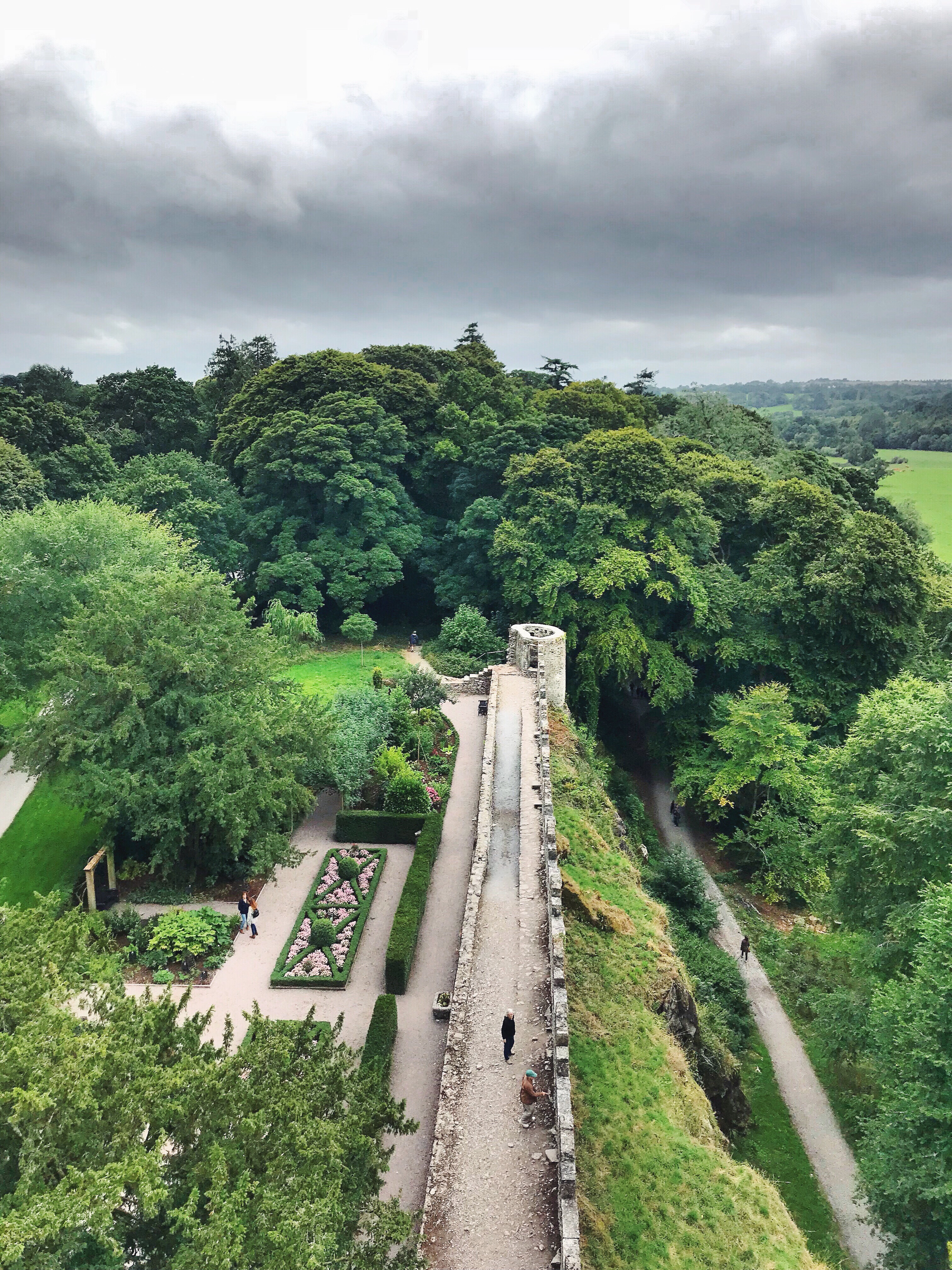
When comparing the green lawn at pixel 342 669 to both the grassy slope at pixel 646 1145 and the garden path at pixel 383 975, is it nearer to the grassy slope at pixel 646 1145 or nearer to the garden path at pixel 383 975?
the garden path at pixel 383 975

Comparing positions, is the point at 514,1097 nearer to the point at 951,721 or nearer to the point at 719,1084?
the point at 719,1084

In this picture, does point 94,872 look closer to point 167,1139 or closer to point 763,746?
point 167,1139

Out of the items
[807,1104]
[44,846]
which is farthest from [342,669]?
[807,1104]

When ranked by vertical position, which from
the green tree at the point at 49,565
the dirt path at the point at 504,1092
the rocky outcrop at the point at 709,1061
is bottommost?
the rocky outcrop at the point at 709,1061

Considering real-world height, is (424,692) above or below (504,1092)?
above

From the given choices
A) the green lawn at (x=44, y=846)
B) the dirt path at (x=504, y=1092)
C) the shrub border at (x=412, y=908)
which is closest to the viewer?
the dirt path at (x=504, y=1092)

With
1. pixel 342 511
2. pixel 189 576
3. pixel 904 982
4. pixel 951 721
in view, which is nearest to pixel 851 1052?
pixel 904 982

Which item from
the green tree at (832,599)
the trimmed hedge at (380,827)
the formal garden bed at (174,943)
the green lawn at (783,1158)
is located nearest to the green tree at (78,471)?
the trimmed hedge at (380,827)
